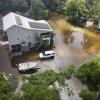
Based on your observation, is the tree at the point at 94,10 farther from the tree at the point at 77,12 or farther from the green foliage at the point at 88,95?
the green foliage at the point at 88,95

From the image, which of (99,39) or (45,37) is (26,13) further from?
(99,39)

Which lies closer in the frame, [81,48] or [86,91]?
[86,91]

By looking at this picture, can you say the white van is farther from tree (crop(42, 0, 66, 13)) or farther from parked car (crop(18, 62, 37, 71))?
tree (crop(42, 0, 66, 13))

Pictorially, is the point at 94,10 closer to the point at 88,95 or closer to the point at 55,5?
the point at 55,5

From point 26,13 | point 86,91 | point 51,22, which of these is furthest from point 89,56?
point 26,13

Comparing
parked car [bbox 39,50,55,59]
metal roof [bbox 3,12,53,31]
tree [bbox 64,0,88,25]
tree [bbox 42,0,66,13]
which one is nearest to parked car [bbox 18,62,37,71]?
parked car [bbox 39,50,55,59]

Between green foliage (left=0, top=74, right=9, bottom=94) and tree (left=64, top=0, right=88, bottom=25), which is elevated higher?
tree (left=64, top=0, right=88, bottom=25)
